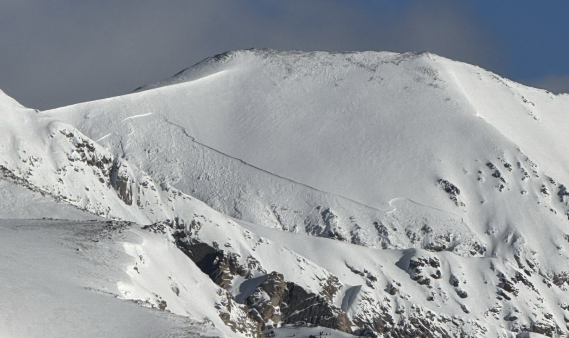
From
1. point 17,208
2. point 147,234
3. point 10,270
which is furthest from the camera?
point 17,208

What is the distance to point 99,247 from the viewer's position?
12656cm

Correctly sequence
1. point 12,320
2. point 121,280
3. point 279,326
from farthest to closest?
point 279,326 → point 121,280 → point 12,320

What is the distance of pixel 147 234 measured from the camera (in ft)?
456

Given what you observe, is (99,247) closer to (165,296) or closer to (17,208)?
(165,296)

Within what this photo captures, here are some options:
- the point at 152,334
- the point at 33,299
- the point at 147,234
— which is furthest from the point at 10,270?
the point at 147,234

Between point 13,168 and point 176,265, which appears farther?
point 13,168

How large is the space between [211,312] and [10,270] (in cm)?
3799

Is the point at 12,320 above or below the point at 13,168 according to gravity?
below

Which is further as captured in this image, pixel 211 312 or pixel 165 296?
pixel 211 312

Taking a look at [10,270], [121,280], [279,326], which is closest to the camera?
[10,270]

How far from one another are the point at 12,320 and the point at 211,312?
49.2m

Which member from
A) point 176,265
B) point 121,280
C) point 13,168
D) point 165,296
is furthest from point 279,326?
point 121,280

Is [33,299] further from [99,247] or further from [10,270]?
[99,247]

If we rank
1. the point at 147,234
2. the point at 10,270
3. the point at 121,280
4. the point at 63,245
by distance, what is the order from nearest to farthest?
the point at 10,270 < the point at 121,280 < the point at 63,245 < the point at 147,234
